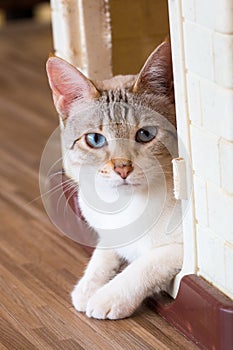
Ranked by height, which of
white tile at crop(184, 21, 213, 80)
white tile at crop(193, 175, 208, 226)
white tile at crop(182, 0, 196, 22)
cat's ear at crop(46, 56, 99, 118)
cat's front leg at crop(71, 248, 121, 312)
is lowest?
cat's front leg at crop(71, 248, 121, 312)

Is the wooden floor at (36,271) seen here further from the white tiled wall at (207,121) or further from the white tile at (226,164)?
the white tile at (226,164)

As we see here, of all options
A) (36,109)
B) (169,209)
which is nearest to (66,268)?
(169,209)

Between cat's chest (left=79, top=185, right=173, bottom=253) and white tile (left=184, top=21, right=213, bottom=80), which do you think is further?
cat's chest (left=79, top=185, right=173, bottom=253)

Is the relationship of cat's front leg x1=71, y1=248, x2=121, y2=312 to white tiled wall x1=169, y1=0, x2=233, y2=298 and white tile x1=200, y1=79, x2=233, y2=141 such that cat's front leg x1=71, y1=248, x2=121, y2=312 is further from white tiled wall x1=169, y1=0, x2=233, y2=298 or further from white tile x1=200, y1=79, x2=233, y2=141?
white tile x1=200, y1=79, x2=233, y2=141

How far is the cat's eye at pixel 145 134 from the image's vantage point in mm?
1854

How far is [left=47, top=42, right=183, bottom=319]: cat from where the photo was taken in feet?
6.01

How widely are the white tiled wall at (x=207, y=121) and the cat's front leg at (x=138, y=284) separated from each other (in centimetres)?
10

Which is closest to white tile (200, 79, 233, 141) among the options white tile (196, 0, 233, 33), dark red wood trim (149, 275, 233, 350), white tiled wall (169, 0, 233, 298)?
white tiled wall (169, 0, 233, 298)

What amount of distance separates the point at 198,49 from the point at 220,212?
0.31 meters

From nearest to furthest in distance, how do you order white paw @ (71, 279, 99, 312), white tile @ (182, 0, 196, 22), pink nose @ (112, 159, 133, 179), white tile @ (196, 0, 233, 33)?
white tile @ (196, 0, 233, 33), white tile @ (182, 0, 196, 22), pink nose @ (112, 159, 133, 179), white paw @ (71, 279, 99, 312)

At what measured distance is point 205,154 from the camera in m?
1.64

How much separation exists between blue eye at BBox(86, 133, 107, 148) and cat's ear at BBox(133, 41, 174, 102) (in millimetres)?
130

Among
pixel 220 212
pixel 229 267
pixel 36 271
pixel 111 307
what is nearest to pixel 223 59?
pixel 220 212

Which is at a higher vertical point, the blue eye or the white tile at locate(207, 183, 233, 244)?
the blue eye
